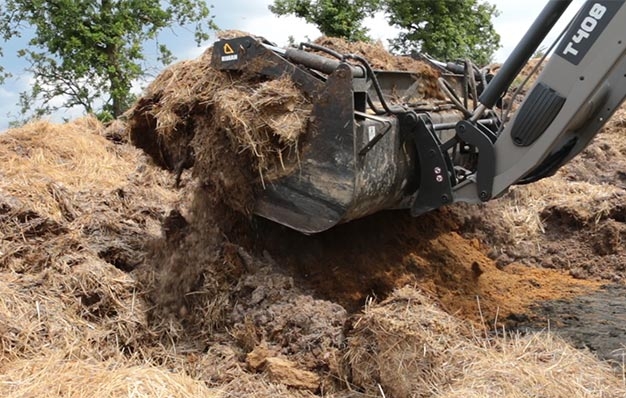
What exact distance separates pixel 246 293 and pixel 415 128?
146cm

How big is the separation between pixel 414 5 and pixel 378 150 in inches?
856

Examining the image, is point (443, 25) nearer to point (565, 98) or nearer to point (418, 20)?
point (418, 20)

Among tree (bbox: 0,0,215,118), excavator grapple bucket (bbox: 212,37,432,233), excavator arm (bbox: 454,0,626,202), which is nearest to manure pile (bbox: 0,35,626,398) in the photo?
excavator grapple bucket (bbox: 212,37,432,233)

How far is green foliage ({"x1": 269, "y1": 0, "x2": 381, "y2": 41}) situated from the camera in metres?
24.1

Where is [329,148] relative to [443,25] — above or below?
above

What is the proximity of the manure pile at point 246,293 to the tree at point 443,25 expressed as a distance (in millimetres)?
19495

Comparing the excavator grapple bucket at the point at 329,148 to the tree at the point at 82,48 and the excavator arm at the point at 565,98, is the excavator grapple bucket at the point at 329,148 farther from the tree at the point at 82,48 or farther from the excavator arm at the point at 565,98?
the tree at the point at 82,48

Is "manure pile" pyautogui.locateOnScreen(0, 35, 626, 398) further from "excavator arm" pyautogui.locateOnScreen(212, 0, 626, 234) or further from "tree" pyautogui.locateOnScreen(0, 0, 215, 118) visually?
"tree" pyautogui.locateOnScreen(0, 0, 215, 118)

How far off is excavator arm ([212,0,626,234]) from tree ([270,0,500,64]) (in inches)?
771

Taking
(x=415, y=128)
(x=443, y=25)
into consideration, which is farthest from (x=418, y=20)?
(x=415, y=128)

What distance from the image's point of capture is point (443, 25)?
80.6ft

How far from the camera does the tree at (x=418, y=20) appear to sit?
2428cm

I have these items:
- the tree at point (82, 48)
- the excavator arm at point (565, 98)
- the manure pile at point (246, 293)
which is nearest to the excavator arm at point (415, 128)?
the excavator arm at point (565, 98)

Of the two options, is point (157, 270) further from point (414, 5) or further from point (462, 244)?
point (414, 5)
